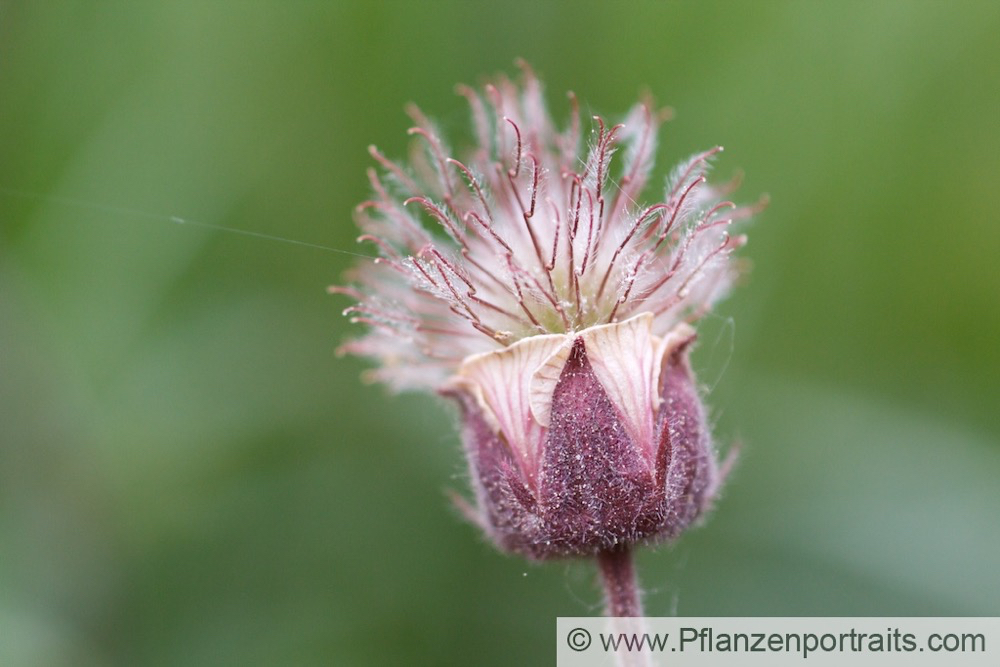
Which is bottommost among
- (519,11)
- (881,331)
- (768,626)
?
(768,626)

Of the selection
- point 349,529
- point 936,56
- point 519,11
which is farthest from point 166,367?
→ point 936,56

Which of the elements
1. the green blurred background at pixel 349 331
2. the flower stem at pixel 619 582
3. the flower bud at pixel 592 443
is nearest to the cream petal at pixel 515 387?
the flower bud at pixel 592 443

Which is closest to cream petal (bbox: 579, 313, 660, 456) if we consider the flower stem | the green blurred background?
the flower stem

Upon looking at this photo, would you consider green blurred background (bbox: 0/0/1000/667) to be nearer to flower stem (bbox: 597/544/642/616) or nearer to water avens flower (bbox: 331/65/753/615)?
water avens flower (bbox: 331/65/753/615)

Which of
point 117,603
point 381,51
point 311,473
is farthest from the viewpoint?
point 381,51

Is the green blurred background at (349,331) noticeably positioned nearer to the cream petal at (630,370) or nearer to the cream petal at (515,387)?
the cream petal at (515,387)

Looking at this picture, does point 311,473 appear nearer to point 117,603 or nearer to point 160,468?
point 160,468
